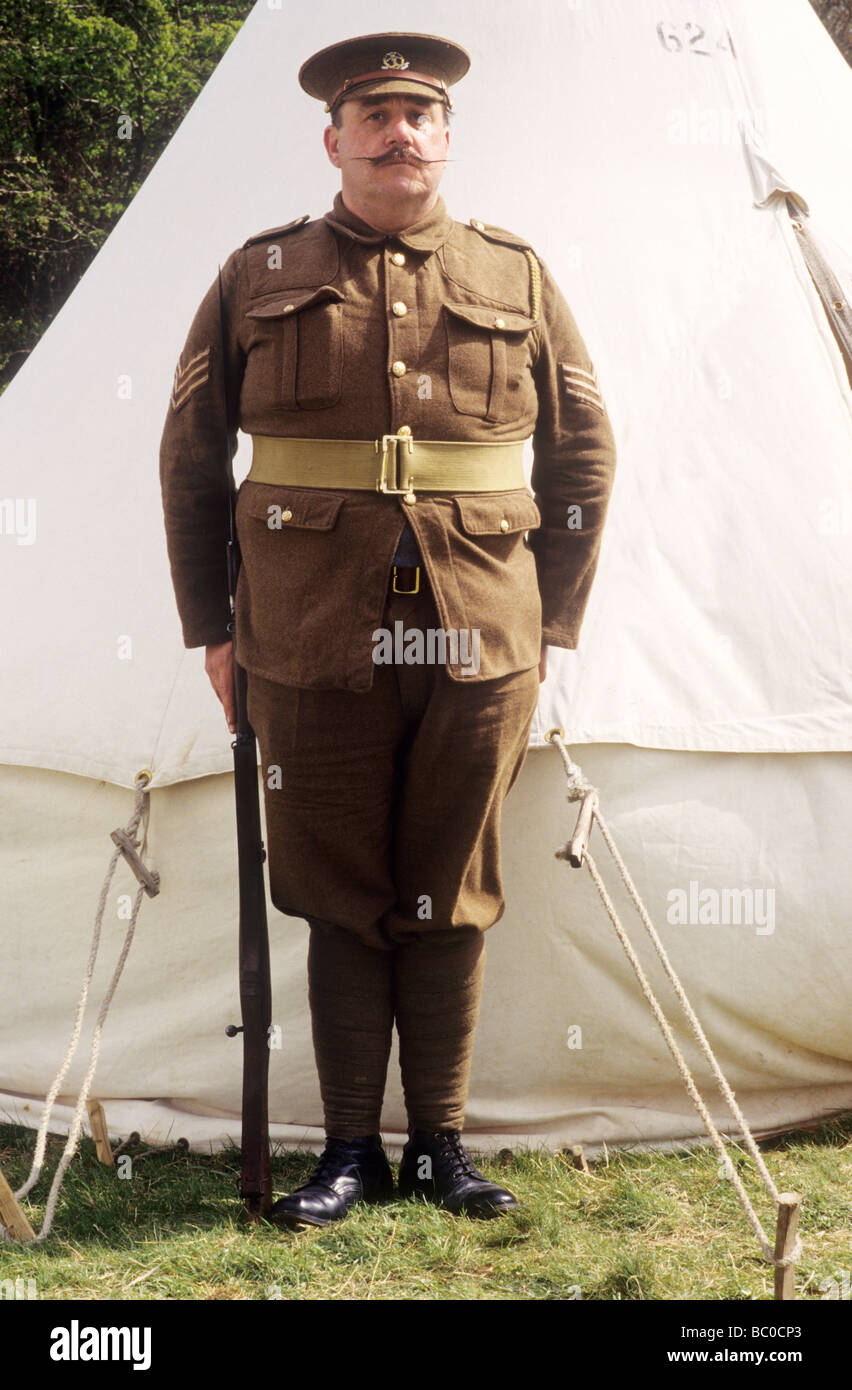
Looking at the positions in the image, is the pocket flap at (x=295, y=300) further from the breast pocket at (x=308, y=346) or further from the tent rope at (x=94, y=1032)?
the tent rope at (x=94, y=1032)

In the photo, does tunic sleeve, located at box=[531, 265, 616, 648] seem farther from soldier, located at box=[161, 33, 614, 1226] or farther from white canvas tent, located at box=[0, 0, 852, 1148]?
white canvas tent, located at box=[0, 0, 852, 1148]

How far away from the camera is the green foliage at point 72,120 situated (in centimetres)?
1238

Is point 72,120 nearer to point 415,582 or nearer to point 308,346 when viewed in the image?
point 308,346

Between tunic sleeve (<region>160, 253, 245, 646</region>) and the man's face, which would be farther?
tunic sleeve (<region>160, 253, 245, 646</region>)

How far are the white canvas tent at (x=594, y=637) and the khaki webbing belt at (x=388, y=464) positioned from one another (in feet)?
1.97

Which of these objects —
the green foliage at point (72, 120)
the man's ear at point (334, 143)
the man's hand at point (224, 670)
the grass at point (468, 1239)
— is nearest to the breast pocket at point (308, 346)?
the man's ear at point (334, 143)

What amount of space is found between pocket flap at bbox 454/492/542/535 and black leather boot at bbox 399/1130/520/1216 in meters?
1.06

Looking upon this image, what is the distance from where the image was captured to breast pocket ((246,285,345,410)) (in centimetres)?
229

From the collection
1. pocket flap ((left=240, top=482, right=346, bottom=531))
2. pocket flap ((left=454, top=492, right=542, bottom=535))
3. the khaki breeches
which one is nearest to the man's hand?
the khaki breeches

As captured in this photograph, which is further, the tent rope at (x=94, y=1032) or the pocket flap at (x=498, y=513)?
the tent rope at (x=94, y=1032)

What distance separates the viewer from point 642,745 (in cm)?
279

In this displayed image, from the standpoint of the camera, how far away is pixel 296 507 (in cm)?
231

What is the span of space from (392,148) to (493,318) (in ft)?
1.01

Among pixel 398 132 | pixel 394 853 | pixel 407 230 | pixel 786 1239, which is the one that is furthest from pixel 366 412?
pixel 786 1239
